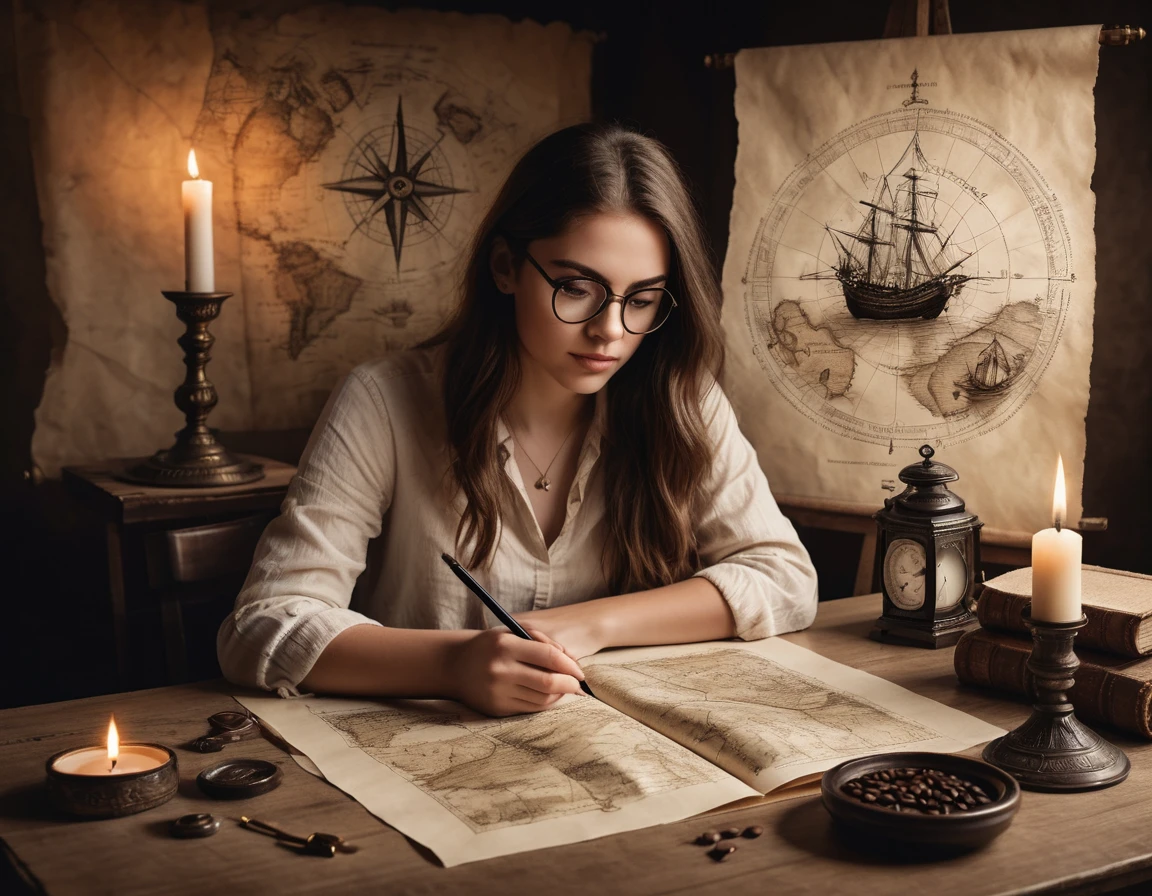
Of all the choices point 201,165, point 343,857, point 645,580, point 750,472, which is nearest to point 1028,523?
point 750,472

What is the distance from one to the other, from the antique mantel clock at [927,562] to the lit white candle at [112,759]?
1.16 metres

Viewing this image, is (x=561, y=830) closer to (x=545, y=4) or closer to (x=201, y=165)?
(x=201, y=165)

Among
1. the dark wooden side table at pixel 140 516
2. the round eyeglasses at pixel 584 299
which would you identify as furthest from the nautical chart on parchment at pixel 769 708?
the dark wooden side table at pixel 140 516

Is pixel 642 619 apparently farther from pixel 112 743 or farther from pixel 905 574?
pixel 112 743

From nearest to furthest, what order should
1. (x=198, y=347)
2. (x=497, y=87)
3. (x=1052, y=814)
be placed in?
1. (x=1052, y=814)
2. (x=198, y=347)
3. (x=497, y=87)

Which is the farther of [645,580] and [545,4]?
[545,4]

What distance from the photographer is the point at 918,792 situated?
50.4 inches

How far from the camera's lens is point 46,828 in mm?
1299

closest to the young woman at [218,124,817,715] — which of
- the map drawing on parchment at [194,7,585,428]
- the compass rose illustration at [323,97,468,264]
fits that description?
the map drawing on parchment at [194,7,585,428]

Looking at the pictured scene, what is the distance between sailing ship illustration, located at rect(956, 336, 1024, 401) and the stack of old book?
660 mm

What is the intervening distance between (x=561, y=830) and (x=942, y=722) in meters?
0.60

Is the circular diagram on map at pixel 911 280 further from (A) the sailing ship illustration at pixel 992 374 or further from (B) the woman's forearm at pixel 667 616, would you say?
(B) the woman's forearm at pixel 667 616

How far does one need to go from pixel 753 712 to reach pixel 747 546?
1.95ft

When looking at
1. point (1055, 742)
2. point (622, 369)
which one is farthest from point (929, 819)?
point (622, 369)
